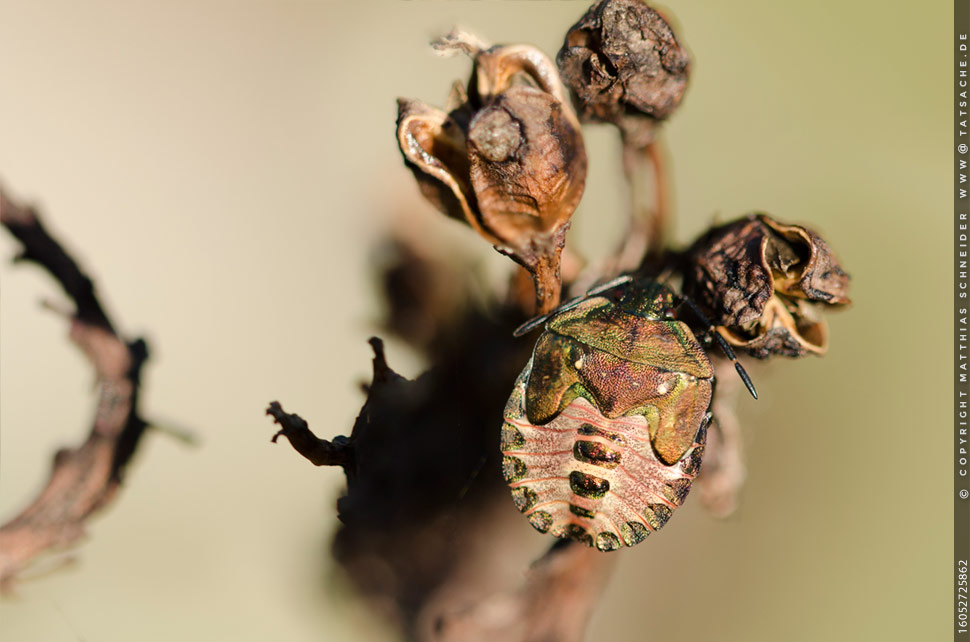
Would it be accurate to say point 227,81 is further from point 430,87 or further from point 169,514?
point 169,514

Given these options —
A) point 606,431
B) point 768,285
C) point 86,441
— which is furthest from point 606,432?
point 86,441

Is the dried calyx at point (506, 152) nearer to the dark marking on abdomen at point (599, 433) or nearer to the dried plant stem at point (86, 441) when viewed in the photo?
the dark marking on abdomen at point (599, 433)

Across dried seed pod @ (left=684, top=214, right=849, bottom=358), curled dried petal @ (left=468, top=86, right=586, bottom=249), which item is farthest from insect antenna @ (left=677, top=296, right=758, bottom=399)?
curled dried petal @ (left=468, top=86, right=586, bottom=249)

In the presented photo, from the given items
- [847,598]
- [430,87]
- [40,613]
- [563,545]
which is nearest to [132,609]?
[40,613]

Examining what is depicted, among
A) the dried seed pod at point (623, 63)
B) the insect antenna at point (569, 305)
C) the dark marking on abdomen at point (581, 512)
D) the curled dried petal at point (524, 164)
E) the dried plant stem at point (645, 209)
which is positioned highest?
the dried seed pod at point (623, 63)

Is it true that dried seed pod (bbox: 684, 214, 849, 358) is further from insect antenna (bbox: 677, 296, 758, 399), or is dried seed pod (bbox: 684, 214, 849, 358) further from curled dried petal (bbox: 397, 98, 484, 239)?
curled dried petal (bbox: 397, 98, 484, 239)

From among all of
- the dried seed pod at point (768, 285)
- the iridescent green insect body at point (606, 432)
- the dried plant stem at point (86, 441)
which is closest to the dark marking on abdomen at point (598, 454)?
the iridescent green insect body at point (606, 432)

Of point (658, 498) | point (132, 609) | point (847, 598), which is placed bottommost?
point (847, 598)
